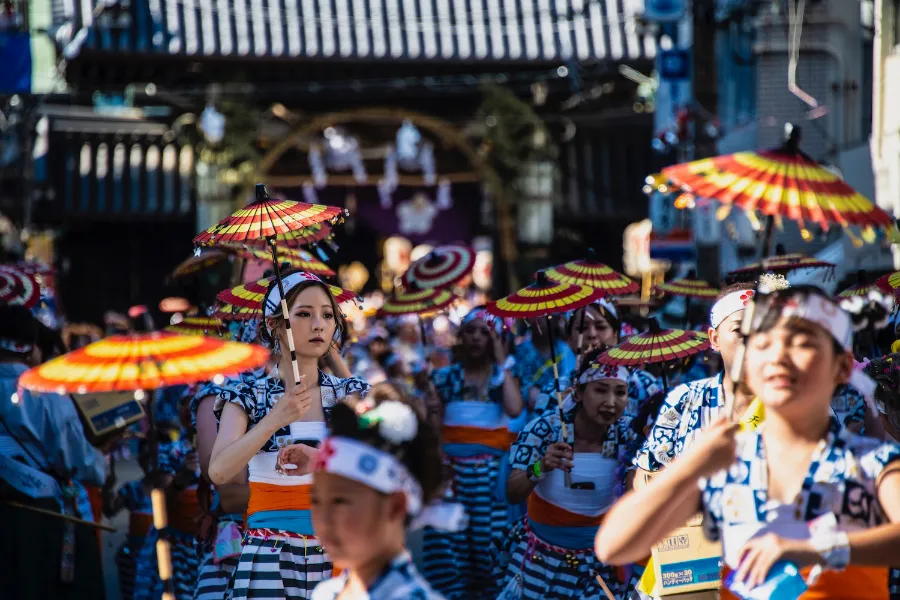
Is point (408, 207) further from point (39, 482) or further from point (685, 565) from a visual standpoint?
point (685, 565)

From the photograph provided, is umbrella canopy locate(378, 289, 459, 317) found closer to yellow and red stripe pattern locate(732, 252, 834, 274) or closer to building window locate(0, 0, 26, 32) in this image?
yellow and red stripe pattern locate(732, 252, 834, 274)

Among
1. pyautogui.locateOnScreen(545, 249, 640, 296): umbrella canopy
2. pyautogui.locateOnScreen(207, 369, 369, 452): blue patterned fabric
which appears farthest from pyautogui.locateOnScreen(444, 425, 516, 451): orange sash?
pyautogui.locateOnScreen(207, 369, 369, 452): blue patterned fabric

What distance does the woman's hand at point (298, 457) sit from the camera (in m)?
4.57

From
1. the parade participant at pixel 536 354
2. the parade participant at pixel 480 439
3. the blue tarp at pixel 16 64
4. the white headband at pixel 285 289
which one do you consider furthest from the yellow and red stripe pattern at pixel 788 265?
the blue tarp at pixel 16 64

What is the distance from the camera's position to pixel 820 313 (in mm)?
3027

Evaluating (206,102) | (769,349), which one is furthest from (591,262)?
(206,102)

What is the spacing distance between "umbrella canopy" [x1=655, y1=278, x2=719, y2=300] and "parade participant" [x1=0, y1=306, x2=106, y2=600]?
417 centimetres

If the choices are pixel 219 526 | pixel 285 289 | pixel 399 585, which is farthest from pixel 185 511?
pixel 399 585

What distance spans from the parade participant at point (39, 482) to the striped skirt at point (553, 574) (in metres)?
2.10

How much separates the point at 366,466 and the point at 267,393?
6.34ft

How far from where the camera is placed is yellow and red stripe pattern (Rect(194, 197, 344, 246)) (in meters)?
5.11

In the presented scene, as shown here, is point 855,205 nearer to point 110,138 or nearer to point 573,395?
point 573,395

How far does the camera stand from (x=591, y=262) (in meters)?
7.50

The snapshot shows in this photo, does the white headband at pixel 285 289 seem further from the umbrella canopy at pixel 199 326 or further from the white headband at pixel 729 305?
the umbrella canopy at pixel 199 326
